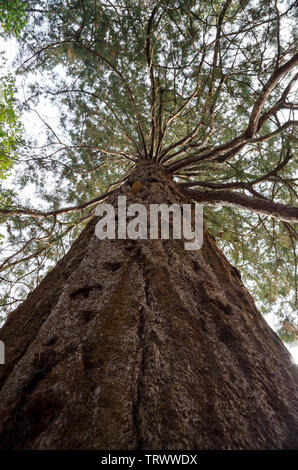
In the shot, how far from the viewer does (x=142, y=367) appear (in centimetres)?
69

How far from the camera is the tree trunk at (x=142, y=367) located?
0.57m

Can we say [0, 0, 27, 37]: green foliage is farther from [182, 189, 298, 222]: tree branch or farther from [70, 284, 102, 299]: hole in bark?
[70, 284, 102, 299]: hole in bark

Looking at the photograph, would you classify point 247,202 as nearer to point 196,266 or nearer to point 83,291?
point 196,266

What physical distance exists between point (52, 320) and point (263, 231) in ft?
12.0

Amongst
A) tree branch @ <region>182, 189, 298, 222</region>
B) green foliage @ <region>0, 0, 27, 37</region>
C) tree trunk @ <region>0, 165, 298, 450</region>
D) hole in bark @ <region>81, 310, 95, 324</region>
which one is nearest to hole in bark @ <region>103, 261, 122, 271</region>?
tree trunk @ <region>0, 165, 298, 450</region>

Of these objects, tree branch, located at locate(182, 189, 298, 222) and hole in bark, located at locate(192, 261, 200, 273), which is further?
tree branch, located at locate(182, 189, 298, 222)

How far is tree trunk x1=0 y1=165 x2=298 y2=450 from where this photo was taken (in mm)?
575

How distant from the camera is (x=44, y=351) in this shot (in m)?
0.78

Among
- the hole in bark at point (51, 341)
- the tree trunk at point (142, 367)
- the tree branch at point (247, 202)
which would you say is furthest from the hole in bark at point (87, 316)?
the tree branch at point (247, 202)

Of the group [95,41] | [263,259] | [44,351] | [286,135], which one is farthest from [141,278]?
[263,259]

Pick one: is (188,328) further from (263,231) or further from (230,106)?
(230,106)

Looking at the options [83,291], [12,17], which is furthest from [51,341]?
[12,17]

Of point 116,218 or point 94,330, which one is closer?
point 94,330
